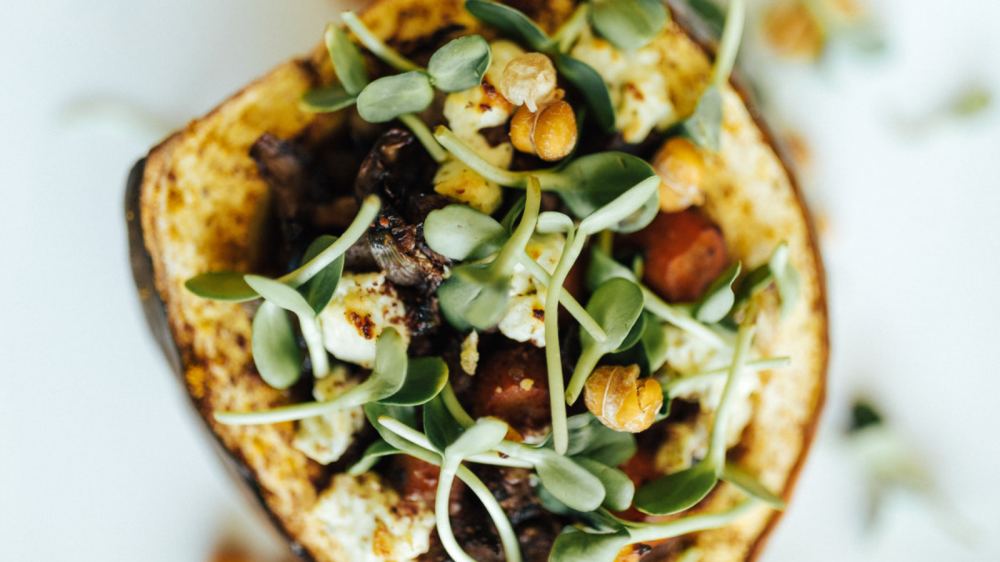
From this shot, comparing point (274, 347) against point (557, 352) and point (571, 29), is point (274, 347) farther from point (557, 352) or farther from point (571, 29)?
point (571, 29)

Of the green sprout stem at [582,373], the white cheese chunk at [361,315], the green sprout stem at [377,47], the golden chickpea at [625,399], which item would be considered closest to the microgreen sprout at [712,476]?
the golden chickpea at [625,399]

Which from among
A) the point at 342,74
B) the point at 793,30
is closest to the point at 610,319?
the point at 342,74

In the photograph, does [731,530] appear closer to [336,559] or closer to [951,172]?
[336,559]

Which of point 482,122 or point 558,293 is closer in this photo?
point 558,293

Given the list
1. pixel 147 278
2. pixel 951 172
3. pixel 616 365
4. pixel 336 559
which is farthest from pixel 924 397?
pixel 147 278

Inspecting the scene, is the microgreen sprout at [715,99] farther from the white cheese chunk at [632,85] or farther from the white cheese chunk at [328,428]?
the white cheese chunk at [328,428]

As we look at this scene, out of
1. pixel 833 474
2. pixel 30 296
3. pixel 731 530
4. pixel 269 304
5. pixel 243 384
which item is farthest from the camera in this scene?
pixel 833 474

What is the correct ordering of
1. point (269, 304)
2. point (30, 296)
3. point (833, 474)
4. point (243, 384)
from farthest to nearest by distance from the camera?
point (833, 474) → point (30, 296) → point (243, 384) → point (269, 304)

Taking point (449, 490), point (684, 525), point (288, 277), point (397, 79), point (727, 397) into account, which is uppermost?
point (397, 79)

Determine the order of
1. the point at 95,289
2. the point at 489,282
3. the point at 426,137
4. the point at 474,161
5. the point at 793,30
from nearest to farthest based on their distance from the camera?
1. the point at 489,282
2. the point at 474,161
3. the point at 426,137
4. the point at 95,289
5. the point at 793,30
